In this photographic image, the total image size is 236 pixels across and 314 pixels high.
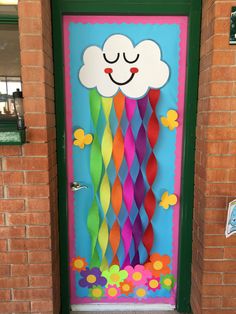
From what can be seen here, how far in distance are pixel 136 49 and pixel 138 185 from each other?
3.39 ft

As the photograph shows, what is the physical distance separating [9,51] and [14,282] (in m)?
1.62

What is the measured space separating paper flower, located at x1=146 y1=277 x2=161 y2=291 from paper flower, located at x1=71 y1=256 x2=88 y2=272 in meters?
0.54

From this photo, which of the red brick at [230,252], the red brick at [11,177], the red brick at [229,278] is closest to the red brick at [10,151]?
the red brick at [11,177]

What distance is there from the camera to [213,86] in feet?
6.77

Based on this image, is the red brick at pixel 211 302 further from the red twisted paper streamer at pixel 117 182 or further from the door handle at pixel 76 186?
the door handle at pixel 76 186

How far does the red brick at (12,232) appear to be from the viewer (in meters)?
2.13

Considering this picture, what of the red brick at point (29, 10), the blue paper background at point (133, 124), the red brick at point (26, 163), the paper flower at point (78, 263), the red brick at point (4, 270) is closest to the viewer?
the red brick at point (29, 10)

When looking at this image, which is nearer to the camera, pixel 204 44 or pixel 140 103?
pixel 204 44

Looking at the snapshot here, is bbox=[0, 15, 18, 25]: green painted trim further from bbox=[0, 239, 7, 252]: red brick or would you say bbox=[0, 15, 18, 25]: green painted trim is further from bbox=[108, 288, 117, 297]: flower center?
bbox=[108, 288, 117, 297]: flower center

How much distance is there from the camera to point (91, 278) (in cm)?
258

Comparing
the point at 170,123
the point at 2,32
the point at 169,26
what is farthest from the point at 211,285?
the point at 2,32

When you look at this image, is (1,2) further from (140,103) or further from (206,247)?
(206,247)

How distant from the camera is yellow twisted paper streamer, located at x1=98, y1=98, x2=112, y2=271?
2383mm

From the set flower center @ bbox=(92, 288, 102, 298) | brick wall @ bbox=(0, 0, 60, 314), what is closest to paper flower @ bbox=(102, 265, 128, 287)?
flower center @ bbox=(92, 288, 102, 298)
